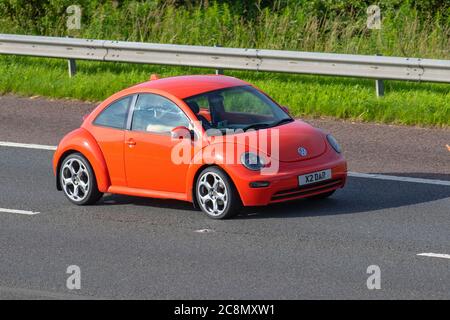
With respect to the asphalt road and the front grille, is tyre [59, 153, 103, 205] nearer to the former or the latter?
the asphalt road

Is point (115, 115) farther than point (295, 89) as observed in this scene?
No

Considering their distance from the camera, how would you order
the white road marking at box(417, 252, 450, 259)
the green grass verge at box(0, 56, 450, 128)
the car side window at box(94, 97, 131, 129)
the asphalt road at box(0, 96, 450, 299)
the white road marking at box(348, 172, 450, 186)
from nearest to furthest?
the asphalt road at box(0, 96, 450, 299) → the white road marking at box(417, 252, 450, 259) → the car side window at box(94, 97, 131, 129) → the white road marking at box(348, 172, 450, 186) → the green grass verge at box(0, 56, 450, 128)

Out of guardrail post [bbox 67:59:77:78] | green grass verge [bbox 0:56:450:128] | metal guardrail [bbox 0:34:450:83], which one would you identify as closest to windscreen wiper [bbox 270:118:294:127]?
green grass verge [bbox 0:56:450:128]

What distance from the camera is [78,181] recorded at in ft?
44.8

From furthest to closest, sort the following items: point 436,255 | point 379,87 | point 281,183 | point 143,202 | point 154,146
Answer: point 379,87
point 143,202
point 154,146
point 281,183
point 436,255

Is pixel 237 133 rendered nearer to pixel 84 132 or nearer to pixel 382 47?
pixel 84 132

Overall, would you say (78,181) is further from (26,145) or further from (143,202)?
(26,145)

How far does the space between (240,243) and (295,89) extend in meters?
7.32

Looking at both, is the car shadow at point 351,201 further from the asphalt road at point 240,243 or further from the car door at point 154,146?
the car door at point 154,146

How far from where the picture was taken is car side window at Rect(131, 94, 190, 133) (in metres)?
13.1

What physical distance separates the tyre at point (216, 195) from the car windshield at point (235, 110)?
598 mm

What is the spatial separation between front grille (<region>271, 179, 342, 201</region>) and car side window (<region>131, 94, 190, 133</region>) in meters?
1.28

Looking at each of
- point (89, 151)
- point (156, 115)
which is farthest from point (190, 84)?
point (89, 151)

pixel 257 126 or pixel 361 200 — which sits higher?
pixel 257 126
